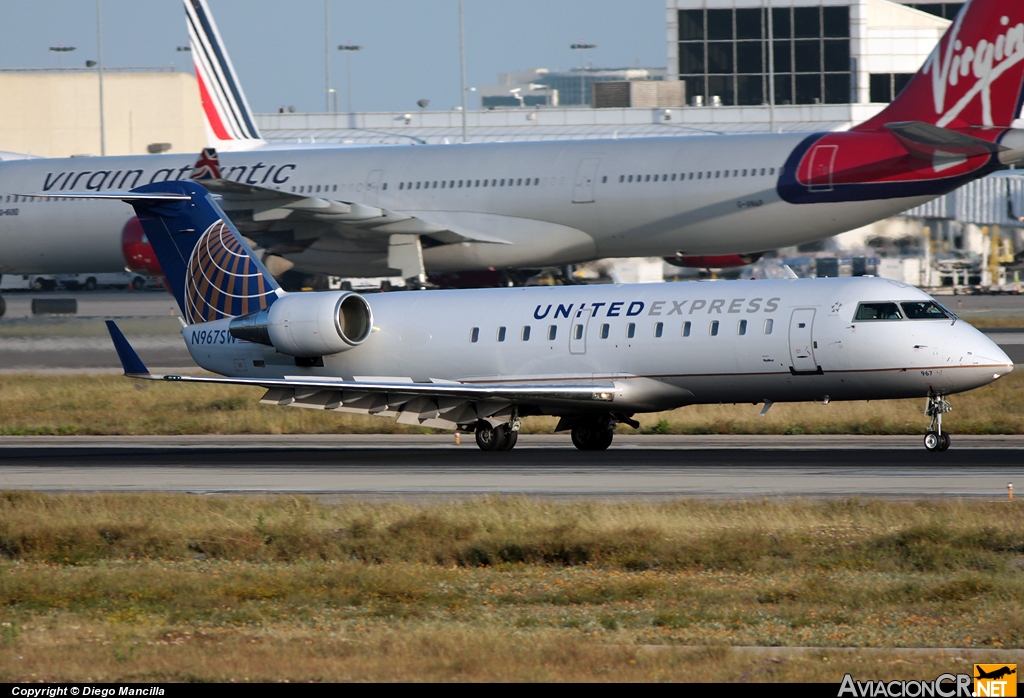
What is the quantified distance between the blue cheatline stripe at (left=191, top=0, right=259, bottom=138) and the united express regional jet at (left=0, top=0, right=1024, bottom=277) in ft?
38.8

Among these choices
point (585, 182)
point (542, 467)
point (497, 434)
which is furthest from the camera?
point (585, 182)

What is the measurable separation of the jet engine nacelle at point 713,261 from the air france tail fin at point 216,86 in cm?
2498

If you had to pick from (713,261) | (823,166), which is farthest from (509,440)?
(713,261)

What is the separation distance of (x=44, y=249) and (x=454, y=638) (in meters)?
48.5

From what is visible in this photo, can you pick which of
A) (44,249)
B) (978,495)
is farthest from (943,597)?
(44,249)

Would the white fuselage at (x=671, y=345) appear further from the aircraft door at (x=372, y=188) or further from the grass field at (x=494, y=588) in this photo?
the aircraft door at (x=372, y=188)

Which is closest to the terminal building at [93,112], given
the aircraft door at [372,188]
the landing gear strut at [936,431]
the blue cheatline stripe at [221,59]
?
the blue cheatline stripe at [221,59]

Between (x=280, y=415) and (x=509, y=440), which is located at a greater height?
(x=509, y=440)

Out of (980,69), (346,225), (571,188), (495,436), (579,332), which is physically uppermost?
(980,69)

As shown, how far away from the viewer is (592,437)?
27.2m

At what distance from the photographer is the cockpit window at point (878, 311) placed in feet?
81.1

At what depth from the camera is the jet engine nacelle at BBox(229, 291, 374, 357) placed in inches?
1108

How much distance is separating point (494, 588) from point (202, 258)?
705 inches

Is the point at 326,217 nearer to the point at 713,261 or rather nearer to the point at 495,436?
the point at 713,261
